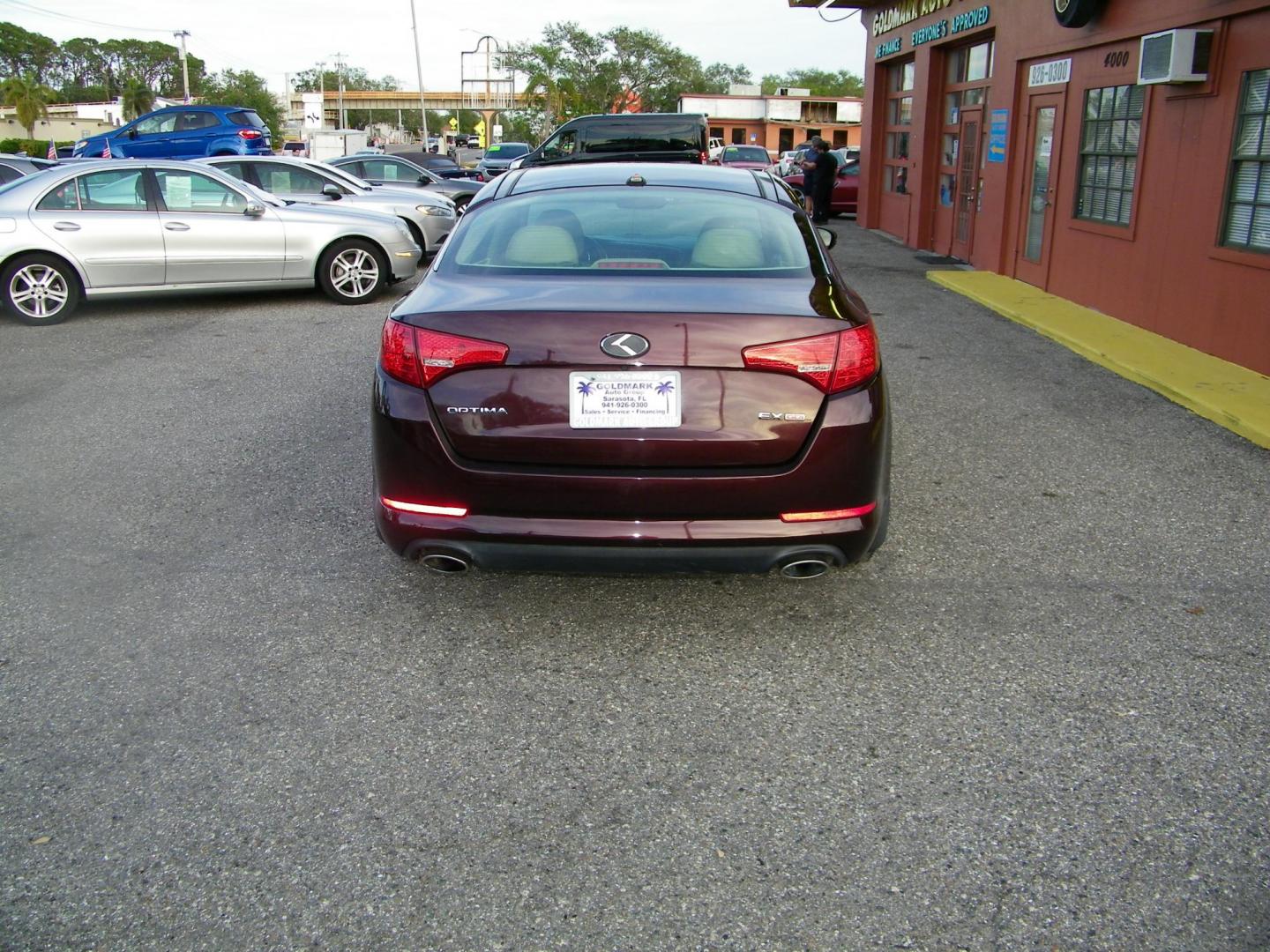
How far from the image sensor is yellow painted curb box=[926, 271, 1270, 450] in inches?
271

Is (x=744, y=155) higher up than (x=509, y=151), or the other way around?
(x=509, y=151)

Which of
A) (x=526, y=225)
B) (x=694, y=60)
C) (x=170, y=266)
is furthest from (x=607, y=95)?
(x=526, y=225)

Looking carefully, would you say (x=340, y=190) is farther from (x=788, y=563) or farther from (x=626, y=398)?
(x=788, y=563)

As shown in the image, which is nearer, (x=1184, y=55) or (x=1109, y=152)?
(x=1184, y=55)

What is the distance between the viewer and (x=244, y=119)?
85.7 feet

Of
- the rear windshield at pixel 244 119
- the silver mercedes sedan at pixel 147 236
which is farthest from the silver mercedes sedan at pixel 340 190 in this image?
the rear windshield at pixel 244 119

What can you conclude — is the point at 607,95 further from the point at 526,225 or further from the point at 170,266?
the point at 526,225

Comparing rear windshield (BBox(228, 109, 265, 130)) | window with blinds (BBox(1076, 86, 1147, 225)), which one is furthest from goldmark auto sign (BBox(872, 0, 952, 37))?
rear windshield (BBox(228, 109, 265, 130))

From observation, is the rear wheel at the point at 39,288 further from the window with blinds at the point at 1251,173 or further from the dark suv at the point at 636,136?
the window with blinds at the point at 1251,173

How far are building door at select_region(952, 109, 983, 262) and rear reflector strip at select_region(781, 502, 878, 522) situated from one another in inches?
482

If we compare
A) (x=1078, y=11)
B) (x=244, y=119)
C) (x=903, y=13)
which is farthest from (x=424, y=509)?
(x=244, y=119)

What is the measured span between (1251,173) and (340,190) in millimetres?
9952

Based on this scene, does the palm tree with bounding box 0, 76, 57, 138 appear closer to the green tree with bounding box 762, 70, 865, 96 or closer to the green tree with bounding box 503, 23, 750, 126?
the green tree with bounding box 503, 23, 750, 126

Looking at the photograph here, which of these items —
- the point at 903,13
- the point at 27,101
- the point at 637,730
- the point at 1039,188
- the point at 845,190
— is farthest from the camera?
the point at 27,101
